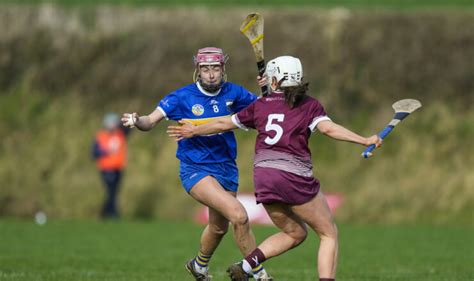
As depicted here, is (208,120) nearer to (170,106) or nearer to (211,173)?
(170,106)

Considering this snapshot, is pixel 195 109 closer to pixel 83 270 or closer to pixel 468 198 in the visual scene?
pixel 83 270

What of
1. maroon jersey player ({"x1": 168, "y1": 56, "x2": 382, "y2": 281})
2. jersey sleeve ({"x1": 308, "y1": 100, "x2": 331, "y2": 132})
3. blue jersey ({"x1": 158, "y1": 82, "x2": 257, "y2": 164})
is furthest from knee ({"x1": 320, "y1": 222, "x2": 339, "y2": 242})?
blue jersey ({"x1": 158, "y1": 82, "x2": 257, "y2": 164})

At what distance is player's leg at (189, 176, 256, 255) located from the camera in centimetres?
1041

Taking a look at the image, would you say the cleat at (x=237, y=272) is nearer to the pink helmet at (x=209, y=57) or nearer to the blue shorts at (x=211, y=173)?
the blue shorts at (x=211, y=173)

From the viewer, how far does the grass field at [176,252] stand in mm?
12672

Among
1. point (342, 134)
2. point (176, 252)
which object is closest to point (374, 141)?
point (342, 134)

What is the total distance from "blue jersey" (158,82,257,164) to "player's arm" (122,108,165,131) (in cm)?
11

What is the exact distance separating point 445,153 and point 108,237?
9.47m

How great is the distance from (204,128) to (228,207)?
853mm

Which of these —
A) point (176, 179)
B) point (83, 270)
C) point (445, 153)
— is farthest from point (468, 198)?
point (83, 270)

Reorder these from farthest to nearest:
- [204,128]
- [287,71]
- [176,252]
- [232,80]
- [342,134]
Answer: [232,80] < [176,252] < [204,128] < [287,71] < [342,134]

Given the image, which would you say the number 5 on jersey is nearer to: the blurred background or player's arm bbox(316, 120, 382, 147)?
player's arm bbox(316, 120, 382, 147)

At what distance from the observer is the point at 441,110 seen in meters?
25.7

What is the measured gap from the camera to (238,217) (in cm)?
1038
